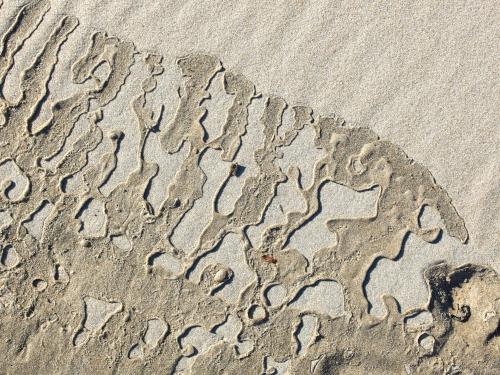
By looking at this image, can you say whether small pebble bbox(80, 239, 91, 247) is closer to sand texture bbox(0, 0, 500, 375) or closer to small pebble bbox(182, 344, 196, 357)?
sand texture bbox(0, 0, 500, 375)

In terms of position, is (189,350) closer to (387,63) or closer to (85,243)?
(85,243)

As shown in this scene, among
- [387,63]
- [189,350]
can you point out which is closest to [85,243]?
[189,350]

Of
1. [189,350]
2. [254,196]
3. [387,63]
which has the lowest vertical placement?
[189,350]

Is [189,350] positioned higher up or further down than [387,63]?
further down

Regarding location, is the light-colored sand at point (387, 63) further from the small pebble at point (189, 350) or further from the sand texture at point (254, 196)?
the small pebble at point (189, 350)

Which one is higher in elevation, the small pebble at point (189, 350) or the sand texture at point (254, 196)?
the sand texture at point (254, 196)

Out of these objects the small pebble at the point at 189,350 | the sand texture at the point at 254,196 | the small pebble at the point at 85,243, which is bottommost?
the small pebble at the point at 189,350

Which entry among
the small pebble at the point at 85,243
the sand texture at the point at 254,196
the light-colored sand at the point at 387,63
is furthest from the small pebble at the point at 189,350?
the light-colored sand at the point at 387,63

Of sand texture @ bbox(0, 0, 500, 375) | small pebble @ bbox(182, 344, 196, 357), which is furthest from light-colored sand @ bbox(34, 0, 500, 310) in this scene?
small pebble @ bbox(182, 344, 196, 357)

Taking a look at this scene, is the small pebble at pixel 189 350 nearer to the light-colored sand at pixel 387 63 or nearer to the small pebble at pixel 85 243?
the small pebble at pixel 85 243

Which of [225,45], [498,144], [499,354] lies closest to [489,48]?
[498,144]
